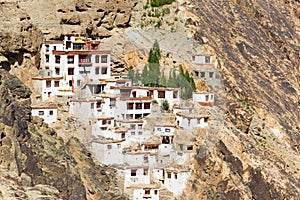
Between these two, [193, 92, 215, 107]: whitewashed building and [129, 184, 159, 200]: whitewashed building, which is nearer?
[129, 184, 159, 200]: whitewashed building

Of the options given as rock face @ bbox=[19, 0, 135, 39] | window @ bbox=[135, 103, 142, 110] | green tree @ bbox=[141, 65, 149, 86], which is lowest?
window @ bbox=[135, 103, 142, 110]

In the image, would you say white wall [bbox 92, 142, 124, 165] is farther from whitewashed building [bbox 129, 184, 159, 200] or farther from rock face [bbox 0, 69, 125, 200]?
whitewashed building [bbox 129, 184, 159, 200]

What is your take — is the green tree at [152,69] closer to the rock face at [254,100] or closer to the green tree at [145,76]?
the green tree at [145,76]

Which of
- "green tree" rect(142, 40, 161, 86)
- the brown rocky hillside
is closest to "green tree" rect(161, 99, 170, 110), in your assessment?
"green tree" rect(142, 40, 161, 86)

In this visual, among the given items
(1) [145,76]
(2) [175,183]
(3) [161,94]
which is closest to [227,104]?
(1) [145,76]

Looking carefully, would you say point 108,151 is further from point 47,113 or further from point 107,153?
point 47,113

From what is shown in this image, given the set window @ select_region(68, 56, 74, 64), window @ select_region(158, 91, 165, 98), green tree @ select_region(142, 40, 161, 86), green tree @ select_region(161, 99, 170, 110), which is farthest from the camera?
green tree @ select_region(142, 40, 161, 86)
